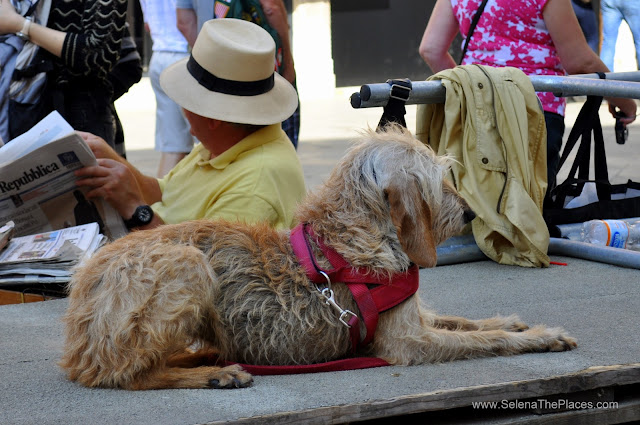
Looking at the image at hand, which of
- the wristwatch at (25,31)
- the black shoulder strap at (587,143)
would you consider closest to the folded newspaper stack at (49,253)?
the wristwatch at (25,31)

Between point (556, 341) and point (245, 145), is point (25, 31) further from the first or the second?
point (556, 341)

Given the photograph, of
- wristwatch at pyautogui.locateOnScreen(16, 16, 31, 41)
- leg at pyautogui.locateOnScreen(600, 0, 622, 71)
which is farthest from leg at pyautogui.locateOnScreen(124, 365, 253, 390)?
leg at pyautogui.locateOnScreen(600, 0, 622, 71)

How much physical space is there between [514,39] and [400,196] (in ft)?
8.61

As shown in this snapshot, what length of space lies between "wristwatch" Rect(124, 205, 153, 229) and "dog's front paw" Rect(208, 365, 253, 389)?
1551 millimetres

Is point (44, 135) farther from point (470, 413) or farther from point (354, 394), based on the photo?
point (470, 413)

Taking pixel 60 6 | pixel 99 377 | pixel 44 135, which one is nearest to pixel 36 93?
pixel 60 6

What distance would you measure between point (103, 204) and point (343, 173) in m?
1.88

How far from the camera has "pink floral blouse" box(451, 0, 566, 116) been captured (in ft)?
17.4

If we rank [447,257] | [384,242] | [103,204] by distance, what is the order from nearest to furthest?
[384,242] < [103,204] < [447,257]

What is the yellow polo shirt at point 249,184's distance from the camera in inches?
157

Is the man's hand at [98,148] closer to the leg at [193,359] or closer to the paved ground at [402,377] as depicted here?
the paved ground at [402,377]

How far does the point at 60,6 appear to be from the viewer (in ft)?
18.0

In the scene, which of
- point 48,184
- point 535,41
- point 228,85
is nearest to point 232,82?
point 228,85

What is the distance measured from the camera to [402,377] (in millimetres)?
3195
